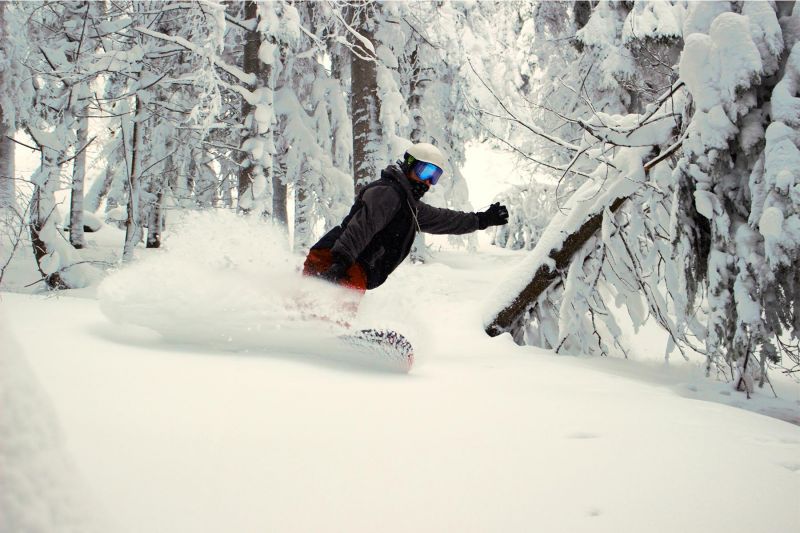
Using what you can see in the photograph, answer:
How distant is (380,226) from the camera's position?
4.43 metres

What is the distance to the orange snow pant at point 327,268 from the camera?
15.0 feet

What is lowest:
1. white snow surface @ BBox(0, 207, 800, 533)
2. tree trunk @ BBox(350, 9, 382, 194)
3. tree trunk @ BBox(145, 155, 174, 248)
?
white snow surface @ BBox(0, 207, 800, 533)

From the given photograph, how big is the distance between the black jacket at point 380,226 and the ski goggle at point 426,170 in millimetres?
123

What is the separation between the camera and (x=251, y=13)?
10.0 m

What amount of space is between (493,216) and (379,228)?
1210 millimetres

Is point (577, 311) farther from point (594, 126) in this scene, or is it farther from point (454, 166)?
point (454, 166)

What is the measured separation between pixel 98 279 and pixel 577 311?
7.84 meters

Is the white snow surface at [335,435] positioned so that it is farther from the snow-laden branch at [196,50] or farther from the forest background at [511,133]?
the snow-laden branch at [196,50]

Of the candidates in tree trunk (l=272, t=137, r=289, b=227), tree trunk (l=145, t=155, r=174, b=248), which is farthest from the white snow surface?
tree trunk (l=145, t=155, r=174, b=248)

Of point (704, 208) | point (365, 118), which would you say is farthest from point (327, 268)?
point (365, 118)

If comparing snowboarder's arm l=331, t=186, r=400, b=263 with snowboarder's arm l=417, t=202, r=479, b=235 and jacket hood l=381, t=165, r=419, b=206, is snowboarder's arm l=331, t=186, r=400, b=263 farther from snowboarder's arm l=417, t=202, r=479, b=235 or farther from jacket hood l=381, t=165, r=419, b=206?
snowboarder's arm l=417, t=202, r=479, b=235

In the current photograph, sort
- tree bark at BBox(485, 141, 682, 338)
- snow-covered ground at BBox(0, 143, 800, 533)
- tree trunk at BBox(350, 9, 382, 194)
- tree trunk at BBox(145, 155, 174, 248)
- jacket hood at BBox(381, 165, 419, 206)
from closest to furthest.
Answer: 1. snow-covered ground at BBox(0, 143, 800, 533)
2. jacket hood at BBox(381, 165, 419, 206)
3. tree bark at BBox(485, 141, 682, 338)
4. tree trunk at BBox(350, 9, 382, 194)
5. tree trunk at BBox(145, 155, 174, 248)

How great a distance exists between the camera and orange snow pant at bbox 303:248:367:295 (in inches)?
180

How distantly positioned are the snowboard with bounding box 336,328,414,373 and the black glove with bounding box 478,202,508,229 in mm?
1623
